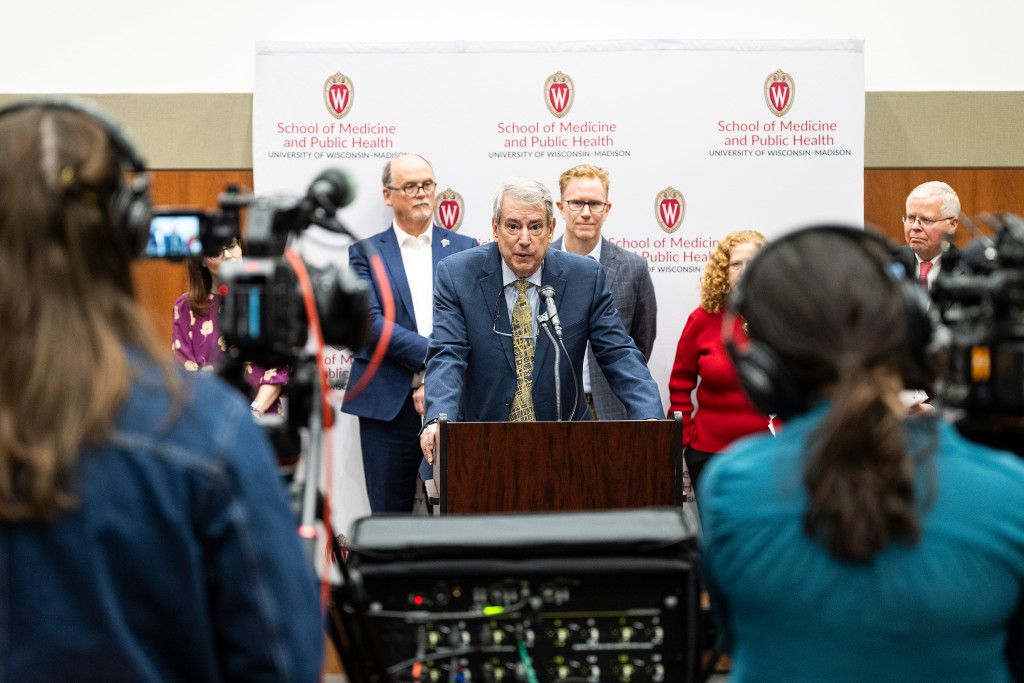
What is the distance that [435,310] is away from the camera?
3.37m

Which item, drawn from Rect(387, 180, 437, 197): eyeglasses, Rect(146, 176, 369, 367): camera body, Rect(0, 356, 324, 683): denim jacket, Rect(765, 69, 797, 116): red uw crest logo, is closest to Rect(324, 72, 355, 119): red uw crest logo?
Rect(387, 180, 437, 197): eyeglasses

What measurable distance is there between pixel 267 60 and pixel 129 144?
146 inches

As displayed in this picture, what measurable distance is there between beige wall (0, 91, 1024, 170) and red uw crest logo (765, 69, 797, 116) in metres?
0.65

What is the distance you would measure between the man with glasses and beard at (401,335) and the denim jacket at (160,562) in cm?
298

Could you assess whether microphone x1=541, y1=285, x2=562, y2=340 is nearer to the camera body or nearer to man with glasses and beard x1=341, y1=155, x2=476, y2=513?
the camera body

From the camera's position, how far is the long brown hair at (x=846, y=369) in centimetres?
105

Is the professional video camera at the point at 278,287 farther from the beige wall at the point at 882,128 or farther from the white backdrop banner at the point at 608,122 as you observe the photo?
the beige wall at the point at 882,128

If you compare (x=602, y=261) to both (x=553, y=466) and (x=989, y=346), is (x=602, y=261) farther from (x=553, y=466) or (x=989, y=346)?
(x=989, y=346)

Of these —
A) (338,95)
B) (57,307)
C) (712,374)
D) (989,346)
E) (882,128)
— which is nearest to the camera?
(57,307)

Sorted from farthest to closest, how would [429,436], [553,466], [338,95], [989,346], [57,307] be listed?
1. [338,95]
2. [429,436]
3. [553,466]
4. [989,346]
5. [57,307]

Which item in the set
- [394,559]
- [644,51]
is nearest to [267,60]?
[644,51]

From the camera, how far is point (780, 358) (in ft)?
3.74

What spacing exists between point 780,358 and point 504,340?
2.15m

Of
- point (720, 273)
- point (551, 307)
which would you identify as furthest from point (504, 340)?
point (720, 273)
